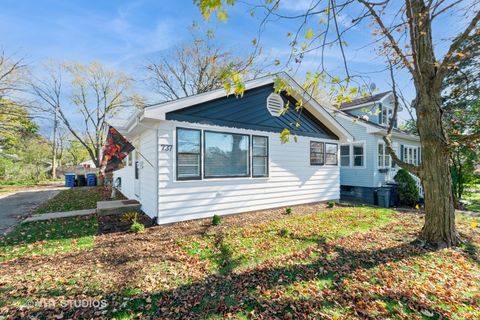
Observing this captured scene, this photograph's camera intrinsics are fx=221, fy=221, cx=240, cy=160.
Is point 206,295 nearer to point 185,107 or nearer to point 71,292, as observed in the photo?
point 71,292

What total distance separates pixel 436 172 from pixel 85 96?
2898 cm

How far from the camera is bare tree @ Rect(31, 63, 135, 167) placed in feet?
74.5

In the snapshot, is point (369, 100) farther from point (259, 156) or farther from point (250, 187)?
point (250, 187)

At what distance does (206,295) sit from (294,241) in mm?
2552

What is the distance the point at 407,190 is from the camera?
10.1 m

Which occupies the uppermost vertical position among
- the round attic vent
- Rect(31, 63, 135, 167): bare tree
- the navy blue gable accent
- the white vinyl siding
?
Rect(31, 63, 135, 167): bare tree

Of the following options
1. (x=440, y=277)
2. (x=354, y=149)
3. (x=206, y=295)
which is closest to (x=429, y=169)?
(x=440, y=277)

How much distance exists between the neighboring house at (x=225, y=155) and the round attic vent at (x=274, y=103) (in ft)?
0.12

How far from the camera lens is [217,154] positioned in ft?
22.2

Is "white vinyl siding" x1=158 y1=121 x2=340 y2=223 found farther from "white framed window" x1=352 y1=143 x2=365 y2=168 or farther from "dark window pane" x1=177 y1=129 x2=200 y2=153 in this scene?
"white framed window" x1=352 y1=143 x2=365 y2=168

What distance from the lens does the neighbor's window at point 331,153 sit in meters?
9.80

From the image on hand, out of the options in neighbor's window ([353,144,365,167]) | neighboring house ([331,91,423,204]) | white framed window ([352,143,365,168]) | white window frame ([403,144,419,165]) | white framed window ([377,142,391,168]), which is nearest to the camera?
neighboring house ([331,91,423,204])

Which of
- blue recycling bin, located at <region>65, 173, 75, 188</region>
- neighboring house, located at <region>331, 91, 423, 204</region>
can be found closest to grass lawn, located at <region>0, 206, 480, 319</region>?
neighboring house, located at <region>331, 91, 423, 204</region>

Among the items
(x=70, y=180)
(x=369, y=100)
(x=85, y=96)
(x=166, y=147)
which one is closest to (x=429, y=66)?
(x=166, y=147)
